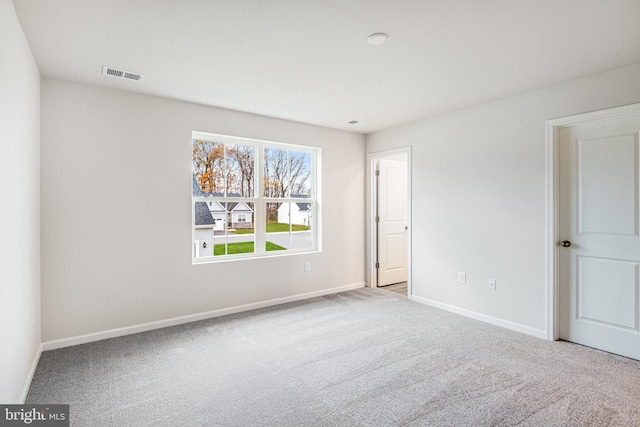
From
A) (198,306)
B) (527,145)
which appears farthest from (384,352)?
(527,145)

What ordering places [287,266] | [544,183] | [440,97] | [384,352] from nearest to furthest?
1. [384,352]
2. [544,183]
3. [440,97]
4. [287,266]

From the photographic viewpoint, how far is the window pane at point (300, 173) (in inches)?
187

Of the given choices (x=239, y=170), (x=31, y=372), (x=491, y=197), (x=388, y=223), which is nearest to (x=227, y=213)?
(x=239, y=170)

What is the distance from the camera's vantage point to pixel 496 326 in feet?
11.9

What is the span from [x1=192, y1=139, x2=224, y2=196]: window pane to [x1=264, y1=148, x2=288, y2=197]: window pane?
62 cm

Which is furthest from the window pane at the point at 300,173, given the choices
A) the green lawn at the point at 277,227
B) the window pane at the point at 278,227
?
the green lawn at the point at 277,227

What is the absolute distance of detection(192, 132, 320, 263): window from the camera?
3959 millimetres

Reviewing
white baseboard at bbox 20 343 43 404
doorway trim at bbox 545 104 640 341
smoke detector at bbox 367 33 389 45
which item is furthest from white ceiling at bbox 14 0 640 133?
white baseboard at bbox 20 343 43 404

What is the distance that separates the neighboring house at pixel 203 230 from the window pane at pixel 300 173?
1.23 m

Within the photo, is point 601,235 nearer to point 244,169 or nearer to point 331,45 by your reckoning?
point 331,45

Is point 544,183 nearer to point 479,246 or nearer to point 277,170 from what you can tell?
point 479,246

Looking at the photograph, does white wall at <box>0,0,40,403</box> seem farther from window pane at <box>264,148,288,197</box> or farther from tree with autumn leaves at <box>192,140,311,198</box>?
window pane at <box>264,148,288,197</box>

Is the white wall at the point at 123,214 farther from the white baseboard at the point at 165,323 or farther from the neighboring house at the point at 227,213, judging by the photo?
the neighboring house at the point at 227,213

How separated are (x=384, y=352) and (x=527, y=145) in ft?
8.04
